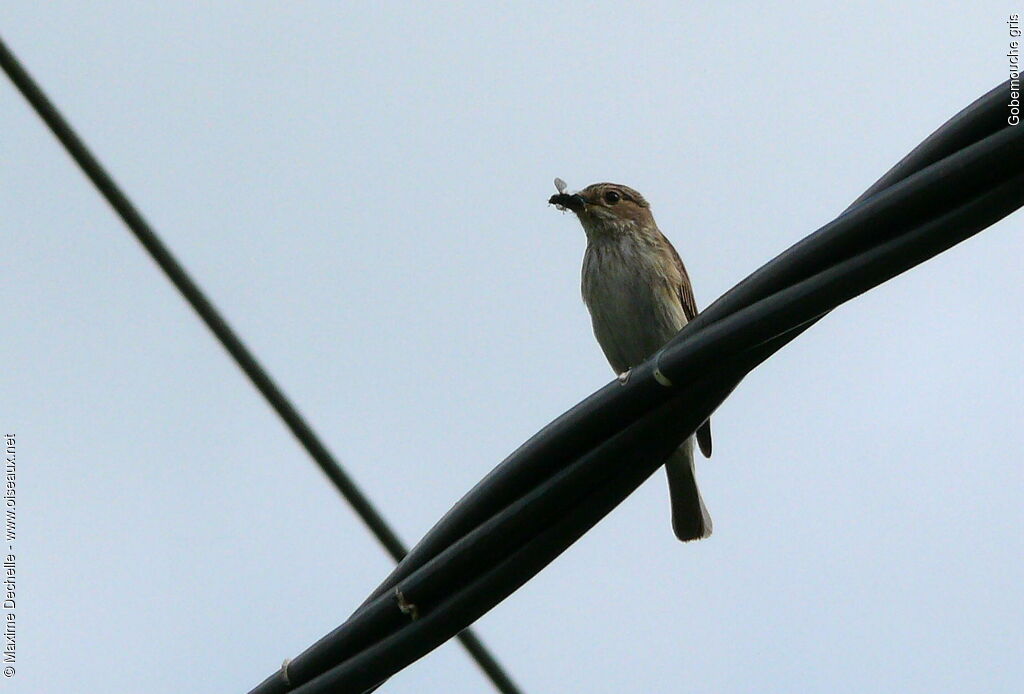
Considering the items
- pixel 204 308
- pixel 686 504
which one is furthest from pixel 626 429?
pixel 686 504

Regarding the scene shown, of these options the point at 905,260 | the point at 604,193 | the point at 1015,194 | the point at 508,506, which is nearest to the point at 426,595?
the point at 508,506

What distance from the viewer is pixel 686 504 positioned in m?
6.72

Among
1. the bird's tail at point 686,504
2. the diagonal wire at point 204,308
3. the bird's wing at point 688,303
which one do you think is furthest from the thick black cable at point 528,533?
the bird's tail at point 686,504

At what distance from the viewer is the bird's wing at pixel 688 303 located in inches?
259

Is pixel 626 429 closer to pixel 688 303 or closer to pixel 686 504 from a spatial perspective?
pixel 688 303

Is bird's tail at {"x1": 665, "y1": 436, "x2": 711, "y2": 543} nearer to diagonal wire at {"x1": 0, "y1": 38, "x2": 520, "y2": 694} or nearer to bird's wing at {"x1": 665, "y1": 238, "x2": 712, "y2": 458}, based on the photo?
bird's wing at {"x1": 665, "y1": 238, "x2": 712, "y2": 458}

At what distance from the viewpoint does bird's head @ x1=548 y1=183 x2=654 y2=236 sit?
6660 mm

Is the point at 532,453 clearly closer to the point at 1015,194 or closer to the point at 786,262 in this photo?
the point at 786,262

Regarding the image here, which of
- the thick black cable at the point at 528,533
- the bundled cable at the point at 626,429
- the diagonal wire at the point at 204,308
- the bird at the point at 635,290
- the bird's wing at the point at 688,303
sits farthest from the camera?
the bird's wing at the point at 688,303

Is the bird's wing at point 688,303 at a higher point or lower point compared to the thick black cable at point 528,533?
higher

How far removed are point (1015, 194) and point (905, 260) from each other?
233 mm

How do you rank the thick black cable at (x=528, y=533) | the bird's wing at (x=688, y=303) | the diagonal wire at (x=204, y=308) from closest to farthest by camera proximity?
the thick black cable at (x=528, y=533) < the diagonal wire at (x=204, y=308) < the bird's wing at (x=688, y=303)

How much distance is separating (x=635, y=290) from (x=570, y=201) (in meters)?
0.68

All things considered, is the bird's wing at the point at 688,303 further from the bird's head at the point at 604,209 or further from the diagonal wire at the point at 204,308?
the diagonal wire at the point at 204,308
